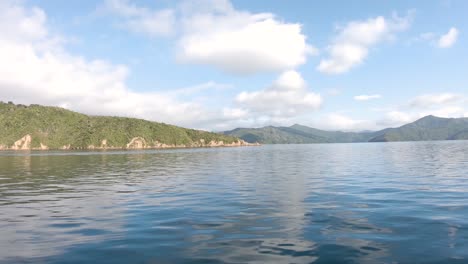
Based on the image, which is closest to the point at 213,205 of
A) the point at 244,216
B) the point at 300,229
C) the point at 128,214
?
the point at 244,216

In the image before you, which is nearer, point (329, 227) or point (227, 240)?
point (227, 240)

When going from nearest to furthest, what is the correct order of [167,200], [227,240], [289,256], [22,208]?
[289,256] < [227,240] < [22,208] < [167,200]

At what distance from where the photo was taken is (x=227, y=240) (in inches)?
683

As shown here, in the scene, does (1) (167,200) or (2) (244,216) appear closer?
(2) (244,216)

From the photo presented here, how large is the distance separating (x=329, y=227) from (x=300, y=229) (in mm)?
1825

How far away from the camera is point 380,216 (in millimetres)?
22641

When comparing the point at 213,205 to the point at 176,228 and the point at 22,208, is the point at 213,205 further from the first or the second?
the point at 22,208

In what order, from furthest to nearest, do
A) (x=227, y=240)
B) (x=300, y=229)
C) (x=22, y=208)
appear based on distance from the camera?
(x=22, y=208) < (x=300, y=229) < (x=227, y=240)

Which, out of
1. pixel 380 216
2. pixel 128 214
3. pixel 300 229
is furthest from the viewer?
pixel 128 214

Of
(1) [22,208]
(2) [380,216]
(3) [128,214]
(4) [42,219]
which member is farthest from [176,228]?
(1) [22,208]

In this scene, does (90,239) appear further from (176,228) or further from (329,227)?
(329,227)

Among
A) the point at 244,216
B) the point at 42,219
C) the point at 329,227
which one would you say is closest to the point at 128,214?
the point at 42,219

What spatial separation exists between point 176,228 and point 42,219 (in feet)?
32.4

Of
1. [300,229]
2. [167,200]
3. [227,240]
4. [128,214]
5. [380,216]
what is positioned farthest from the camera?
[167,200]
